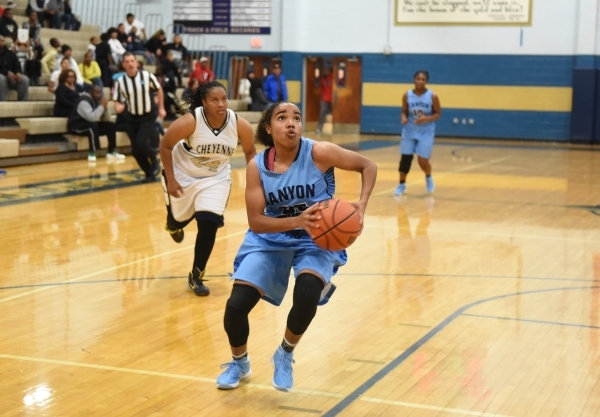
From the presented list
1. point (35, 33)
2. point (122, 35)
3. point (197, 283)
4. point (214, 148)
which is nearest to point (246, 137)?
point (214, 148)

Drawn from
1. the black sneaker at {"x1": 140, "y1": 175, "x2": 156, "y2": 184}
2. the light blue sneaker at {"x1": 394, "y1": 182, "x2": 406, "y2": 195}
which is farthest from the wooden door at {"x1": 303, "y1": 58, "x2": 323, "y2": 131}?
the light blue sneaker at {"x1": 394, "y1": 182, "x2": 406, "y2": 195}

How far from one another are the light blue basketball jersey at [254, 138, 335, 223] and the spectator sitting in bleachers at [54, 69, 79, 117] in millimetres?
12313

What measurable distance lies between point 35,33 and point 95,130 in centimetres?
389

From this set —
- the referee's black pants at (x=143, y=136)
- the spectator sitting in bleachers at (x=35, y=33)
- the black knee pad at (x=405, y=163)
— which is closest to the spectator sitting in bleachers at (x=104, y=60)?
the spectator sitting in bleachers at (x=35, y=33)

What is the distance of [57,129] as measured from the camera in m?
16.1

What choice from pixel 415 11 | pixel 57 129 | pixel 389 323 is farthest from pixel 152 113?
pixel 415 11

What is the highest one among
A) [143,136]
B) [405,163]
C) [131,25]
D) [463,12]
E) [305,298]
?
[463,12]

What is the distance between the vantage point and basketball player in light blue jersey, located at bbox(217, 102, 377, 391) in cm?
436

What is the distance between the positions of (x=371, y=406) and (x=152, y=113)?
370 inches

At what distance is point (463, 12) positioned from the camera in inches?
934

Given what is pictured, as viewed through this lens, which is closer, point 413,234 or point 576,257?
point 576,257

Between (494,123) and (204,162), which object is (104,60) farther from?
(204,162)

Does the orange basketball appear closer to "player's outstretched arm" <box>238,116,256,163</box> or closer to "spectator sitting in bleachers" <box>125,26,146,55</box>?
"player's outstretched arm" <box>238,116,256,163</box>

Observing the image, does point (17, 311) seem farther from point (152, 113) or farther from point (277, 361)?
point (152, 113)
